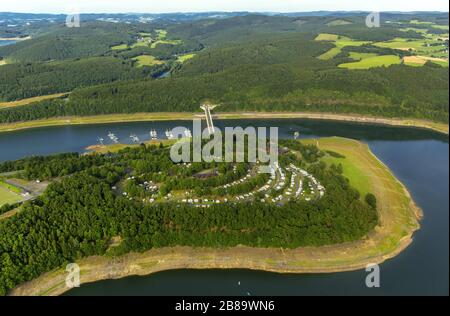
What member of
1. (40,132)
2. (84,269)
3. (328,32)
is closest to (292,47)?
(328,32)

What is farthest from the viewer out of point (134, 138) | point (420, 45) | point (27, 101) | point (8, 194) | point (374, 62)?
point (420, 45)

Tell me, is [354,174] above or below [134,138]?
below

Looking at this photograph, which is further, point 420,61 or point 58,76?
point 58,76

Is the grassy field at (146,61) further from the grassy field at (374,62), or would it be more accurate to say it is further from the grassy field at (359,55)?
the grassy field at (359,55)

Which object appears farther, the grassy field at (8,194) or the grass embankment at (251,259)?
the grassy field at (8,194)

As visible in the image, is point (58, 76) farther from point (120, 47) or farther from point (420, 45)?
point (420, 45)

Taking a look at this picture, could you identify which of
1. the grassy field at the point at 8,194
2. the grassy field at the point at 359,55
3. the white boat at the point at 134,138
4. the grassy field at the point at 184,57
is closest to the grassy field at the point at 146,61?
the grassy field at the point at 184,57

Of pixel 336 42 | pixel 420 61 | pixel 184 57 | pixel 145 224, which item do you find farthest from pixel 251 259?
pixel 336 42

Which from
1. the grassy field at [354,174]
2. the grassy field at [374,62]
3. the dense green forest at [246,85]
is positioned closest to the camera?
the grassy field at [354,174]
